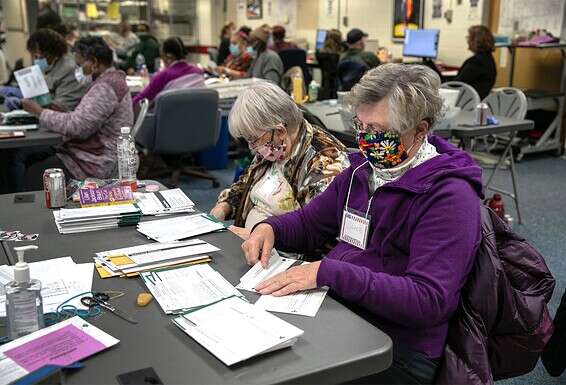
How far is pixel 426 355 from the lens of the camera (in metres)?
1.41

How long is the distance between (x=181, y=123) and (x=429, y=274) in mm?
3632

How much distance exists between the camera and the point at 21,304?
3.91ft

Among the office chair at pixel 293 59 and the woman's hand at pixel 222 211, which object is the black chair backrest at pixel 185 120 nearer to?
the woman's hand at pixel 222 211

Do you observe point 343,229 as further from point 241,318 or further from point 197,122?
point 197,122

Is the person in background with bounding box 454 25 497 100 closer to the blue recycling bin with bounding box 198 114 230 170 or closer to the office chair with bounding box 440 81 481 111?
the office chair with bounding box 440 81 481 111

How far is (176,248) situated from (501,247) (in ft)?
2.87

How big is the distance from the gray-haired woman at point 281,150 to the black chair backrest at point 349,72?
4.16 metres

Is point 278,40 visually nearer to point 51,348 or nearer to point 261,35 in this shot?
point 261,35

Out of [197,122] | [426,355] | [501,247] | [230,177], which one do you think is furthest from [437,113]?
[230,177]

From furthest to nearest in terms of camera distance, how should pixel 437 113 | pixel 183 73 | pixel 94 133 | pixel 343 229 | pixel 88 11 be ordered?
pixel 88 11, pixel 183 73, pixel 94 133, pixel 343 229, pixel 437 113

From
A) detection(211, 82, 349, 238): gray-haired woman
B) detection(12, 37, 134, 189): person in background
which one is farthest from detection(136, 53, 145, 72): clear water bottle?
detection(211, 82, 349, 238): gray-haired woman

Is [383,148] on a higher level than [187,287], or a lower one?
higher

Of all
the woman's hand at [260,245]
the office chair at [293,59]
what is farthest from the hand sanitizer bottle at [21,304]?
the office chair at [293,59]

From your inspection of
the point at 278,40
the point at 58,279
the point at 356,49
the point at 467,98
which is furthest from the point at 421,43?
the point at 58,279
